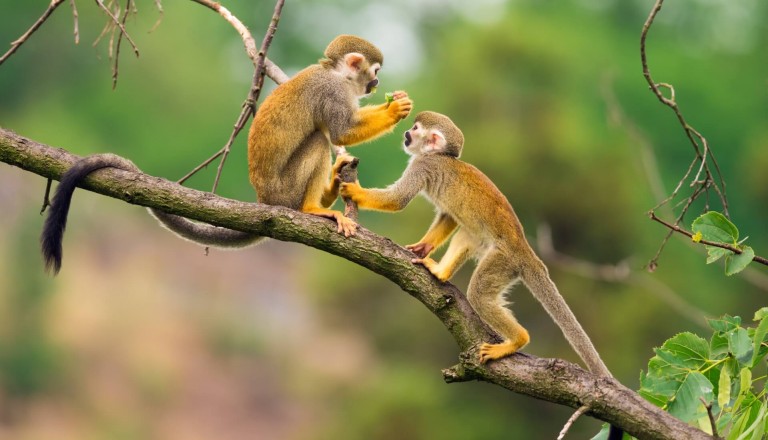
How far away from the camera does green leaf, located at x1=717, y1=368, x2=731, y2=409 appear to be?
3617mm

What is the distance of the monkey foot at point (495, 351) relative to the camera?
400 cm

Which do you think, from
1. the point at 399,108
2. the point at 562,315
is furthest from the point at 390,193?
the point at 562,315

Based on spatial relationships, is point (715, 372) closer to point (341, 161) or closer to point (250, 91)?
point (341, 161)

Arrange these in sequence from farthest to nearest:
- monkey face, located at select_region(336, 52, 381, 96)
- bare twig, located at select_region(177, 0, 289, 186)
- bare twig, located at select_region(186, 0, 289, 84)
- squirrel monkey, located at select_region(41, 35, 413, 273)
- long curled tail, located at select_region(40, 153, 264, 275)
Result: 1. monkey face, located at select_region(336, 52, 381, 96)
2. bare twig, located at select_region(186, 0, 289, 84)
3. squirrel monkey, located at select_region(41, 35, 413, 273)
4. bare twig, located at select_region(177, 0, 289, 186)
5. long curled tail, located at select_region(40, 153, 264, 275)

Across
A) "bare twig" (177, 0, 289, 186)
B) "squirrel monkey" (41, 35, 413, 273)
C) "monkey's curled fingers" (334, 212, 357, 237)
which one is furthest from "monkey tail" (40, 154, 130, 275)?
"monkey's curled fingers" (334, 212, 357, 237)

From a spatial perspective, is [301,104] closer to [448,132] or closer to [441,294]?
[448,132]

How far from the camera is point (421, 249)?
4.81 m

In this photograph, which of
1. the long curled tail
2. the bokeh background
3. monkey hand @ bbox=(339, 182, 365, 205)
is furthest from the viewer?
the bokeh background

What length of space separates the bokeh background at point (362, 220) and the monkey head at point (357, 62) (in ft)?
24.4

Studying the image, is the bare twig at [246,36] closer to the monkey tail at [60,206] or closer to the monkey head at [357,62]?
the monkey head at [357,62]

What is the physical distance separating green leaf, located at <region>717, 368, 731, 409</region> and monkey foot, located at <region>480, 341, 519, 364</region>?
82 centimetres

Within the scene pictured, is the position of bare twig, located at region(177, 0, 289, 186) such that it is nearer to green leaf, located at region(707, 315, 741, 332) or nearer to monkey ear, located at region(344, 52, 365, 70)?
monkey ear, located at region(344, 52, 365, 70)

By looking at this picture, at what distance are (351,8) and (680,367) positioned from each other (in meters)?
28.9

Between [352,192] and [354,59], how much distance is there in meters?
0.85
